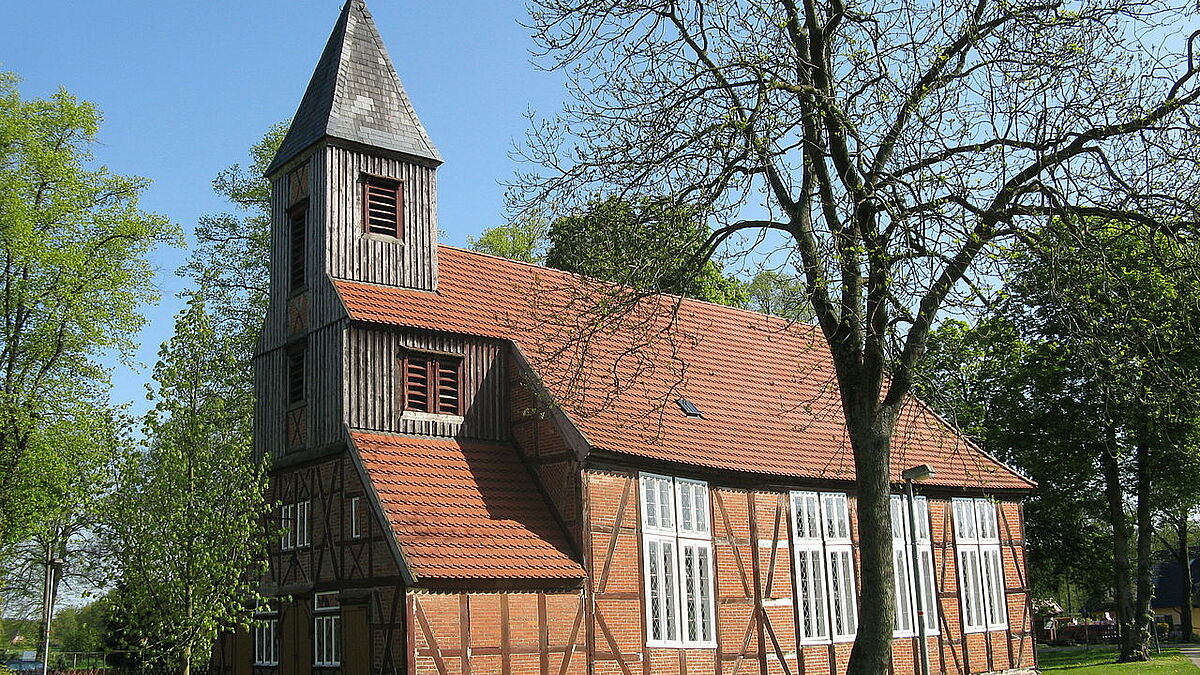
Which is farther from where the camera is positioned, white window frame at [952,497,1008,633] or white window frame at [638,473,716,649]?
white window frame at [952,497,1008,633]

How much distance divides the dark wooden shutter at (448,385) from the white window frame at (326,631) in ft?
13.3

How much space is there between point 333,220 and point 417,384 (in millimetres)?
3602

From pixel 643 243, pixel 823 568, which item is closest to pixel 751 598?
pixel 823 568


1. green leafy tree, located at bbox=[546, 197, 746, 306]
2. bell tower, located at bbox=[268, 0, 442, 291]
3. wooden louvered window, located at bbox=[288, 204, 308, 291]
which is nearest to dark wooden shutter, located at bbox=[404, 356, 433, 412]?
bell tower, located at bbox=[268, 0, 442, 291]

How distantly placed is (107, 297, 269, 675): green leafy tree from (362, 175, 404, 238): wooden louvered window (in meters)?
3.85

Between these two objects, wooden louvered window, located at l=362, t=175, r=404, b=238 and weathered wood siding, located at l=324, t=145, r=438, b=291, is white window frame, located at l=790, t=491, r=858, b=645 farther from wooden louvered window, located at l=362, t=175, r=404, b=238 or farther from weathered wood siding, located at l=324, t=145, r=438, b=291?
wooden louvered window, located at l=362, t=175, r=404, b=238

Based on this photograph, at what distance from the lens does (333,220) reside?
22.6 meters

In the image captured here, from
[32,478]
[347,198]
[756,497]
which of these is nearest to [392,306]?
[347,198]

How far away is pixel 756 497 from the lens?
2384cm

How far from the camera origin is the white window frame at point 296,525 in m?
21.6

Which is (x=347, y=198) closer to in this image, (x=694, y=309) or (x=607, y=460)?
(x=607, y=460)

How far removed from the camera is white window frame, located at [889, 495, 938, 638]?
26.1 metres

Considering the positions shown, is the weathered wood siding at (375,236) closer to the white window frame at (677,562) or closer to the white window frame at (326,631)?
the white window frame at (326,631)

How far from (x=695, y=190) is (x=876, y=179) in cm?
219
